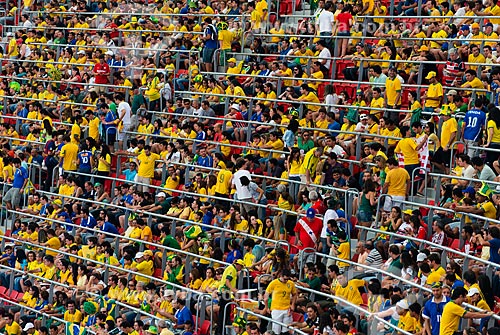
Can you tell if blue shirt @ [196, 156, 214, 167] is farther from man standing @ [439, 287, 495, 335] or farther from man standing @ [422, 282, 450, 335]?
man standing @ [439, 287, 495, 335]

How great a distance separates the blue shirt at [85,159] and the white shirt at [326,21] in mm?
5338

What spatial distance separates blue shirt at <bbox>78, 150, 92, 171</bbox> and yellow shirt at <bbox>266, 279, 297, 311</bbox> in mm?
8451

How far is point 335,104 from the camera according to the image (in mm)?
22219

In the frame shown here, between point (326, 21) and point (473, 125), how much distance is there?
253 inches

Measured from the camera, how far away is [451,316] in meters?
13.8

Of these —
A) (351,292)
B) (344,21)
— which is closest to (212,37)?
(344,21)

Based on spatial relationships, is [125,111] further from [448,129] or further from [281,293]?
[281,293]

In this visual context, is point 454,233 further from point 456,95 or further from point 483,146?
point 456,95

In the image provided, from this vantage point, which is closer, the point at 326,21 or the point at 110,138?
the point at 326,21

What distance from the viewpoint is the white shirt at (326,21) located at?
24047 millimetres

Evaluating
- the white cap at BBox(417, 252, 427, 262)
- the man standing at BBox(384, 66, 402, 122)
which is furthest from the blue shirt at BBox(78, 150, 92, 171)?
the white cap at BBox(417, 252, 427, 262)

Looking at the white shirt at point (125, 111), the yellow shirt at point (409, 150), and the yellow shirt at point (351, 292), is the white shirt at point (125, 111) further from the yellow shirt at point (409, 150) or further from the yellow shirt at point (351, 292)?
the yellow shirt at point (351, 292)

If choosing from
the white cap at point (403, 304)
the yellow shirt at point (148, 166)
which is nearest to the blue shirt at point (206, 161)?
the yellow shirt at point (148, 166)

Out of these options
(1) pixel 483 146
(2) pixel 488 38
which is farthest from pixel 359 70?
(1) pixel 483 146
